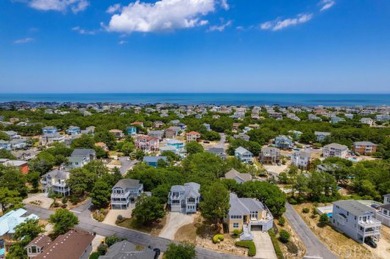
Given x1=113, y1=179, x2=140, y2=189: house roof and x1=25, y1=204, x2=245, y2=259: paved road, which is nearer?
x1=25, y1=204, x2=245, y2=259: paved road

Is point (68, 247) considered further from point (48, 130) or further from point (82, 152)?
point (48, 130)

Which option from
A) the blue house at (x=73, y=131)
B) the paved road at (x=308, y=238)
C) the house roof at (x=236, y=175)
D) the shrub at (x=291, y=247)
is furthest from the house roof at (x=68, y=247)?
the blue house at (x=73, y=131)

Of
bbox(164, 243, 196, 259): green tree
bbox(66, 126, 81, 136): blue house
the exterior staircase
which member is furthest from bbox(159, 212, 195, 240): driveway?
bbox(66, 126, 81, 136): blue house

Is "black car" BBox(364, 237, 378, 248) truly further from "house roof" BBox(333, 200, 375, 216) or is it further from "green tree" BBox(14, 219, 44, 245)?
"green tree" BBox(14, 219, 44, 245)

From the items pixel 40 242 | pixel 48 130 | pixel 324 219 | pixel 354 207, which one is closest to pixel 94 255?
pixel 40 242

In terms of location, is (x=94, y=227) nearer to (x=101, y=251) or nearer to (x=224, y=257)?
(x=101, y=251)

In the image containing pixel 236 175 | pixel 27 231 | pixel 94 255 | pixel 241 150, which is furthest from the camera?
pixel 241 150
